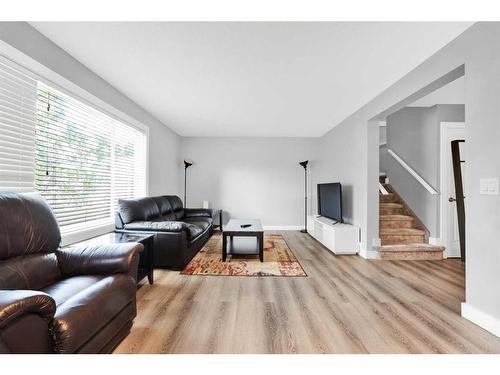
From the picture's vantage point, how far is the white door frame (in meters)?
4.05

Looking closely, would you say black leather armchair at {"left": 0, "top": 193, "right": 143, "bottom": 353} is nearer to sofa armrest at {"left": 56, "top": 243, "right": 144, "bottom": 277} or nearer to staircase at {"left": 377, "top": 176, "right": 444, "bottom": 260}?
sofa armrest at {"left": 56, "top": 243, "right": 144, "bottom": 277}

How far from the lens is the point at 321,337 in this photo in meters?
1.79

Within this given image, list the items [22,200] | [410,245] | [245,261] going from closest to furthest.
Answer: [22,200] → [245,261] → [410,245]

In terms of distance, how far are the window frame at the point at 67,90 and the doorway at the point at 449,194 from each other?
530 cm

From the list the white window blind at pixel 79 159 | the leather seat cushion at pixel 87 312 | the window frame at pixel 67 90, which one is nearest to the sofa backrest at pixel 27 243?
the leather seat cushion at pixel 87 312

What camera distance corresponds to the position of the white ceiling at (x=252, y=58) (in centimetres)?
210

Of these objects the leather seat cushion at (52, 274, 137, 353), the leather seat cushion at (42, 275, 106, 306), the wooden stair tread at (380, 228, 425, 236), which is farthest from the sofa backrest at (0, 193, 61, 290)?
the wooden stair tread at (380, 228, 425, 236)

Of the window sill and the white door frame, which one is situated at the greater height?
the white door frame

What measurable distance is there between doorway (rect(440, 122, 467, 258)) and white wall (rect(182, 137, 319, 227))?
294 centimetres

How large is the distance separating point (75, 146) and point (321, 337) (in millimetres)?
3228

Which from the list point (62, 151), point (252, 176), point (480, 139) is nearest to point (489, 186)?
point (480, 139)

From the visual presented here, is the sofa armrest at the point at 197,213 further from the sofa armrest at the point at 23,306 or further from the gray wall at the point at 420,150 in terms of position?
the sofa armrest at the point at 23,306
